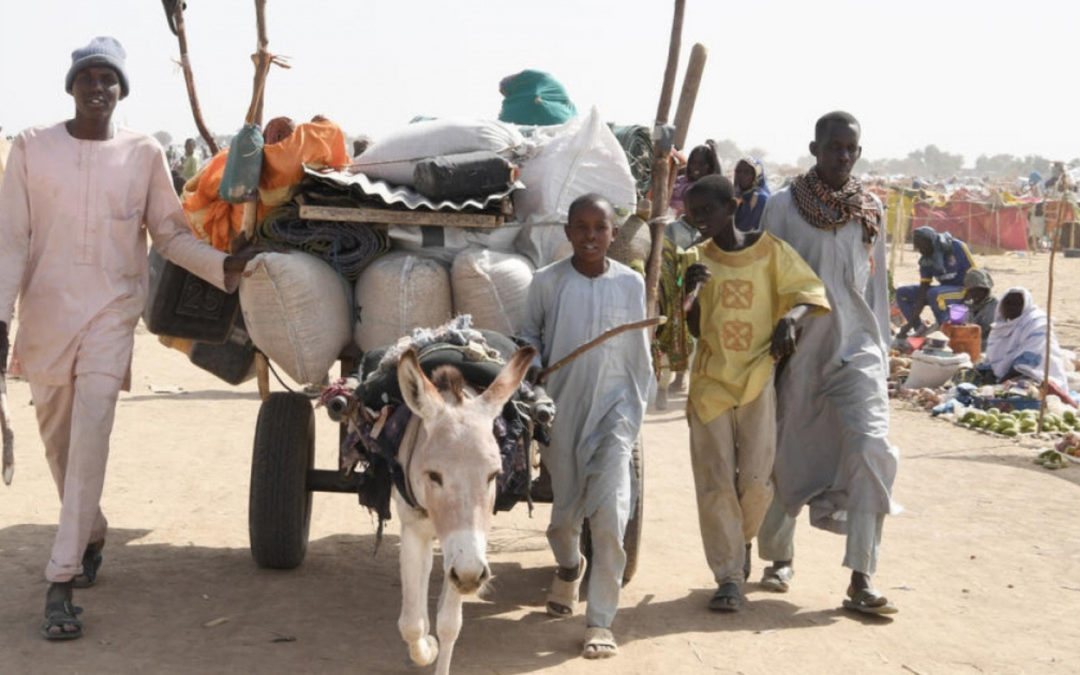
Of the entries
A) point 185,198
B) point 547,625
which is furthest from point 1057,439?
point 185,198

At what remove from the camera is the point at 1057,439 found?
437 inches

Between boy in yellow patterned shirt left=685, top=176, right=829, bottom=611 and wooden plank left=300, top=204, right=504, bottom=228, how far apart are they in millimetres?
1019

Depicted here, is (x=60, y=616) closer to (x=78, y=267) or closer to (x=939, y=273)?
(x=78, y=267)

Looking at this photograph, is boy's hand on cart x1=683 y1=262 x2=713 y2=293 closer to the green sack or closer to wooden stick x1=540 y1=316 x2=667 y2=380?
wooden stick x1=540 y1=316 x2=667 y2=380

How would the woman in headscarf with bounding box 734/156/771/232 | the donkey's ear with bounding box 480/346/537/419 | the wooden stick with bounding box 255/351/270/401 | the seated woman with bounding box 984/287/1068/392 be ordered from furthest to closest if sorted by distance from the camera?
the seated woman with bounding box 984/287/1068/392, the woman in headscarf with bounding box 734/156/771/232, the wooden stick with bounding box 255/351/270/401, the donkey's ear with bounding box 480/346/537/419

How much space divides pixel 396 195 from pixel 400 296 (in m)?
0.49

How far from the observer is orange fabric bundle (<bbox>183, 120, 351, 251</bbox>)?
19.3 feet

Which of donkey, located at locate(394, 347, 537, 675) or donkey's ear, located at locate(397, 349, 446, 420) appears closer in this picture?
donkey, located at locate(394, 347, 537, 675)

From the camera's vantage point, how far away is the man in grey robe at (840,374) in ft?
19.9

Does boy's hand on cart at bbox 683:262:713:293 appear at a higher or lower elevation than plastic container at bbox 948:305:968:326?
higher

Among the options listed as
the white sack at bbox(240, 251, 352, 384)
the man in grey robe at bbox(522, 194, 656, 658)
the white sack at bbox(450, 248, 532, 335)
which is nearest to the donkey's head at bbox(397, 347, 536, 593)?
the man in grey robe at bbox(522, 194, 656, 658)

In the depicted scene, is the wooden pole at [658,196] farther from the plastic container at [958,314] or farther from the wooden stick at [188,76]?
the plastic container at [958,314]

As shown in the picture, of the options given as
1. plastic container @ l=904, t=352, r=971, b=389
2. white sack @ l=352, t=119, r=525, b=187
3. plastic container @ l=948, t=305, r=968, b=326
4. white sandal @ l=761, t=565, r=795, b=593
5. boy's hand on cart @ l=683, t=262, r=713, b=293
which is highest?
white sack @ l=352, t=119, r=525, b=187

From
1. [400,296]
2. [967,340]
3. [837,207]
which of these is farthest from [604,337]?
[967,340]
